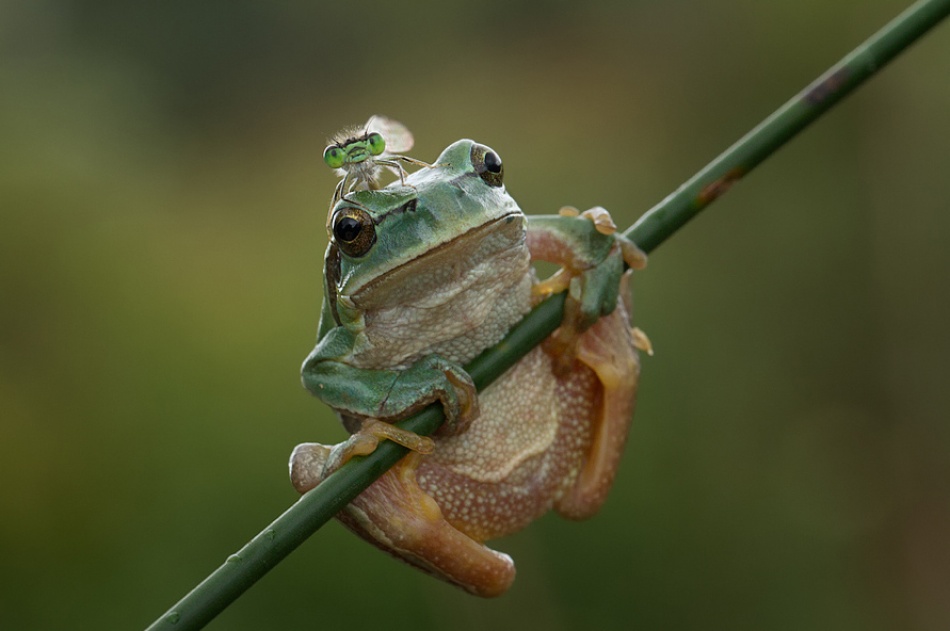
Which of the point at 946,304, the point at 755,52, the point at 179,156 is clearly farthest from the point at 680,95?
the point at 179,156

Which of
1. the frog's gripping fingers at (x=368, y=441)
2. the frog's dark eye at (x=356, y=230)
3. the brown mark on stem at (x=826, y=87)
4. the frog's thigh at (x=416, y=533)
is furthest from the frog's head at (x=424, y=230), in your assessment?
the brown mark on stem at (x=826, y=87)

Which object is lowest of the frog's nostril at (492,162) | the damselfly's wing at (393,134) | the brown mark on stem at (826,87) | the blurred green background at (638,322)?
the blurred green background at (638,322)

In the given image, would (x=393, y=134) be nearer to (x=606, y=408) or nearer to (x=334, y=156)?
(x=334, y=156)

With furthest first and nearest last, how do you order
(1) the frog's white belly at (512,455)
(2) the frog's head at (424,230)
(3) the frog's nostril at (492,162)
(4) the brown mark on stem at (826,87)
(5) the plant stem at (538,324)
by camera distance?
(1) the frog's white belly at (512,455)
(3) the frog's nostril at (492,162)
(2) the frog's head at (424,230)
(4) the brown mark on stem at (826,87)
(5) the plant stem at (538,324)

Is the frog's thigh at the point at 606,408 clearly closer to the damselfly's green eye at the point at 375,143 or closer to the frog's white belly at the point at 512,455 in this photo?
the frog's white belly at the point at 512,455

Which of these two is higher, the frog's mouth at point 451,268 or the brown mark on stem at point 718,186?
the frog's mouth at point 451,268

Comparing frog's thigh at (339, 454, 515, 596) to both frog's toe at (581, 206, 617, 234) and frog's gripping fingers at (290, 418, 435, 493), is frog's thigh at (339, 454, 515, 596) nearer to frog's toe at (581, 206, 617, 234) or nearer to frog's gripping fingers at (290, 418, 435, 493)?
frog's gripping fingers at (290, 418, 435, 493)

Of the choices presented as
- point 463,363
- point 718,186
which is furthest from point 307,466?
point 718,186

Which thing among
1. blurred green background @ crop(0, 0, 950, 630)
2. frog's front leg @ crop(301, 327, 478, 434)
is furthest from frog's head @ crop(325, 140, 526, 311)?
blurred green background @ crop(0, 0, 950, 630)
